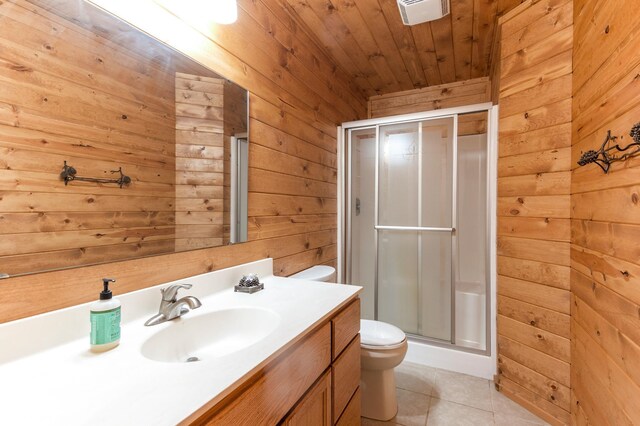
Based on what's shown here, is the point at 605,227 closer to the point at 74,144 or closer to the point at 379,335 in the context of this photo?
the point at 379,335

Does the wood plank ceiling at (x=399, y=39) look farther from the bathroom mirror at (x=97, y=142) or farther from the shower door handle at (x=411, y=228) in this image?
the shower door handle at (x=411, y=228)

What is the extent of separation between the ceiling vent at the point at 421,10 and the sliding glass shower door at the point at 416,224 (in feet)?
2.21

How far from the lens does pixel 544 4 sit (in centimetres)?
168

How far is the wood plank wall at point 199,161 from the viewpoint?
3.96 feet

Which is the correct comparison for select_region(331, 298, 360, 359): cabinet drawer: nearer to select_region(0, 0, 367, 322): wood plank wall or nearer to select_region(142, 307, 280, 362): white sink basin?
select_region(142, 307, 280, 362): white sink basin

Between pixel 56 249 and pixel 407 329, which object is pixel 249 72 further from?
pixel 407 329

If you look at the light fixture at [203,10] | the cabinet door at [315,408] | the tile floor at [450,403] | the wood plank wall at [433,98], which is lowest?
the tile floor at [450,403]

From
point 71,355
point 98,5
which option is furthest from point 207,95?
point 71,355

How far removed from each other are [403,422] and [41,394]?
66.3 inches

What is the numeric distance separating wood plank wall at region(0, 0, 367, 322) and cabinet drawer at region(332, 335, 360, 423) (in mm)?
677

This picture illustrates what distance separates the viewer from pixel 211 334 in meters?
1.08

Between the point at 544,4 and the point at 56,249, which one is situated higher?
the point at 544,4

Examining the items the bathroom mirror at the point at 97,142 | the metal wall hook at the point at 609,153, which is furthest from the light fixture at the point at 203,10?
the metal wall hook at the point at 609,153

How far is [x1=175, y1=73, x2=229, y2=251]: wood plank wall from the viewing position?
1208 millimetres
